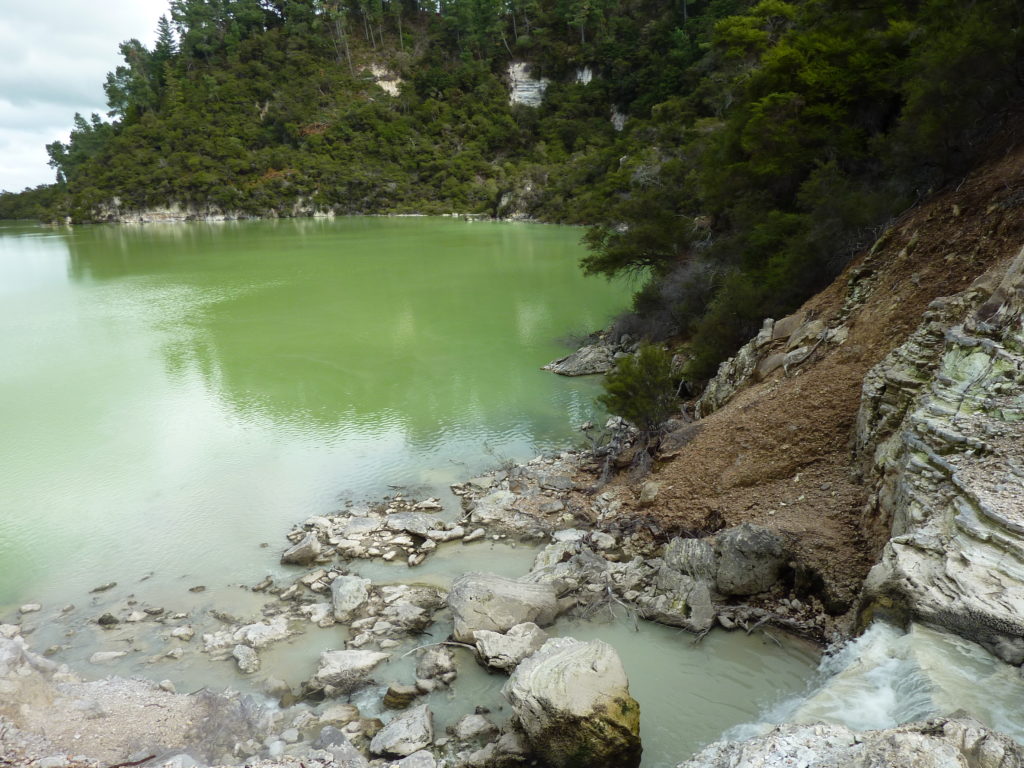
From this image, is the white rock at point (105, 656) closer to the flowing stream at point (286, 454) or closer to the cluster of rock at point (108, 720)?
the flowing stream at point (286, 454)

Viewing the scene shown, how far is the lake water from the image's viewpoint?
5738 mm

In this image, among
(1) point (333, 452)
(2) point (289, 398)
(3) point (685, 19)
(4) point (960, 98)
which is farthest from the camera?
(3) point (685, 19)

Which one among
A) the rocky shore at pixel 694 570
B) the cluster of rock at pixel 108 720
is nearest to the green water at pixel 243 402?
the rocky shore at pixel 694 570

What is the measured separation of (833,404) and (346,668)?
6346 millimetres

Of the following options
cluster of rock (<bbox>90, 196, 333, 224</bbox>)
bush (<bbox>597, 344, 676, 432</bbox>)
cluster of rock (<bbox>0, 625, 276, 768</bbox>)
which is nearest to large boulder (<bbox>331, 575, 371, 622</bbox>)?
cluster of rock (<bbox>0, 625, 276, 768</bbox>)

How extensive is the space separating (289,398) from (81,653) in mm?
8681

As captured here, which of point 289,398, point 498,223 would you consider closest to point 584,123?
point 498,223

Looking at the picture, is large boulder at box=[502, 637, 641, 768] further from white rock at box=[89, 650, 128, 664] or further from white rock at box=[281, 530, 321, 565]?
white rock at box=[89, 650, 128, 664]

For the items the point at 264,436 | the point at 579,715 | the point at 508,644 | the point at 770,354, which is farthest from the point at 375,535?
the point at 770,354

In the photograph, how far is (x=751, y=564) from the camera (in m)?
6.02

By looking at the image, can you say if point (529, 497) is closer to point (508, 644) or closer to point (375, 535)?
point (375, 535)

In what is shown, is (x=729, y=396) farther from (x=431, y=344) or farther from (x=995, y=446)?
(x=431, y=344)

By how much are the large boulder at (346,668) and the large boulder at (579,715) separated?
166cm

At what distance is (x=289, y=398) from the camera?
47.4 ft
